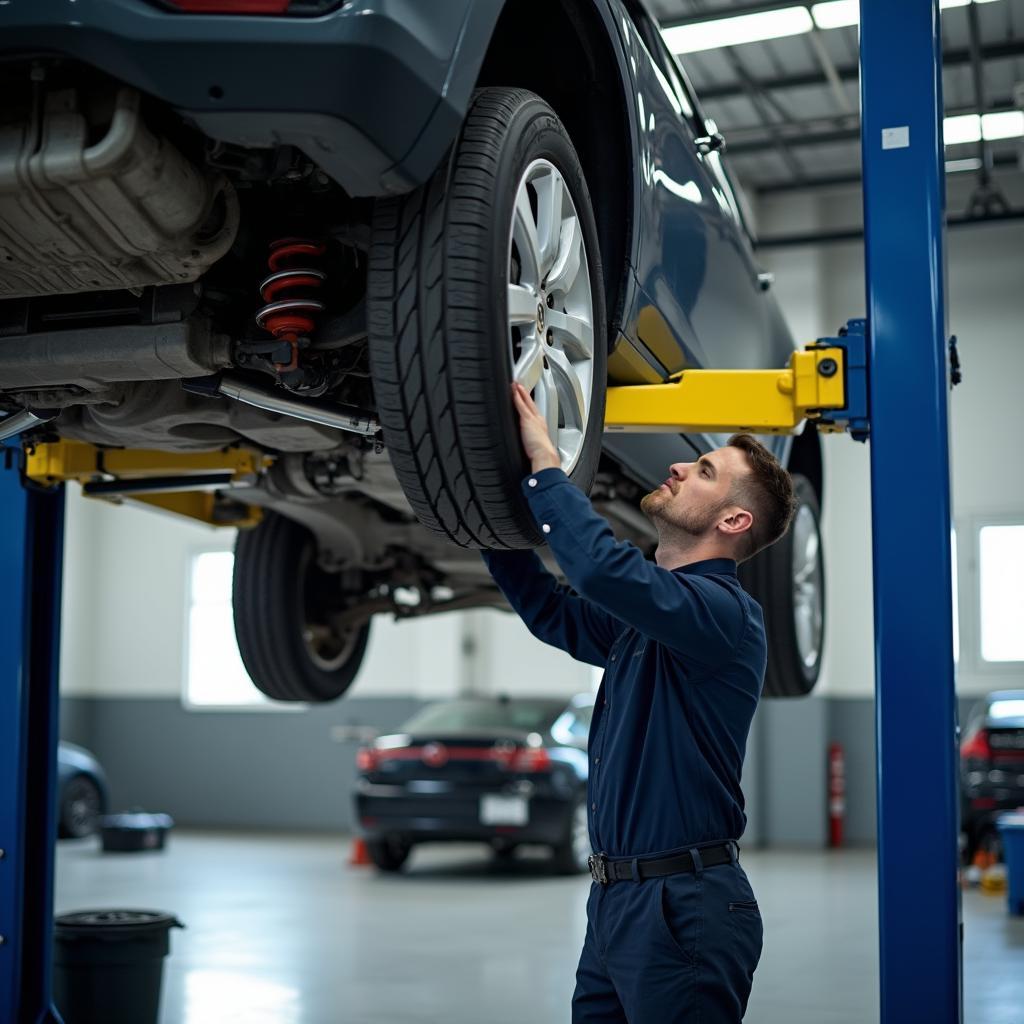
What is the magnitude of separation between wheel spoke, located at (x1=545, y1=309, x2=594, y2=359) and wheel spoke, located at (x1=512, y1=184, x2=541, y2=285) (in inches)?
3.6

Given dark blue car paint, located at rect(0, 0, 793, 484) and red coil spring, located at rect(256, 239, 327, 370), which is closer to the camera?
dark blue car paint, located at rect(0, 0, 793, 484)

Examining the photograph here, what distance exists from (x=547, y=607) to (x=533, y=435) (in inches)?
27.4

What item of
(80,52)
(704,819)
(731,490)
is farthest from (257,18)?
(704,819)

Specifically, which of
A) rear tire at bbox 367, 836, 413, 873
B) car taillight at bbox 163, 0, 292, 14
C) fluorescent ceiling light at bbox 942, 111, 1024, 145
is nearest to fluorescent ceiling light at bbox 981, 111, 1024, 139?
fluorescent ceiling light at bbox 942, 111, 1024, 145

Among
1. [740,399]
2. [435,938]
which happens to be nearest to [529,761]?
[435,938]

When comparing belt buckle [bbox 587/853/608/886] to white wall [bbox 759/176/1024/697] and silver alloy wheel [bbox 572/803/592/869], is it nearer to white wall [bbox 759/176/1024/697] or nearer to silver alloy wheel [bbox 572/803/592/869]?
silver alloy wheel [bbox 572/803/592/869]

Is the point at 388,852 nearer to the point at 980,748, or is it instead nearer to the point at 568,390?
the point at 980,748

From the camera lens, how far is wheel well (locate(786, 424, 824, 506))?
5.50 metres

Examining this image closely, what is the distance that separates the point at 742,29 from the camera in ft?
29.8

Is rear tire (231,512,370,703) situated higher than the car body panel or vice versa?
the car body panel

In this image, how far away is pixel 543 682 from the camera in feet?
40.7

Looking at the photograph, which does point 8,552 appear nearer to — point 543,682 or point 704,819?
point 704,819

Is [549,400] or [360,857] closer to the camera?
[549,400]

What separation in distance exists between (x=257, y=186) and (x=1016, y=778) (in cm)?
813
